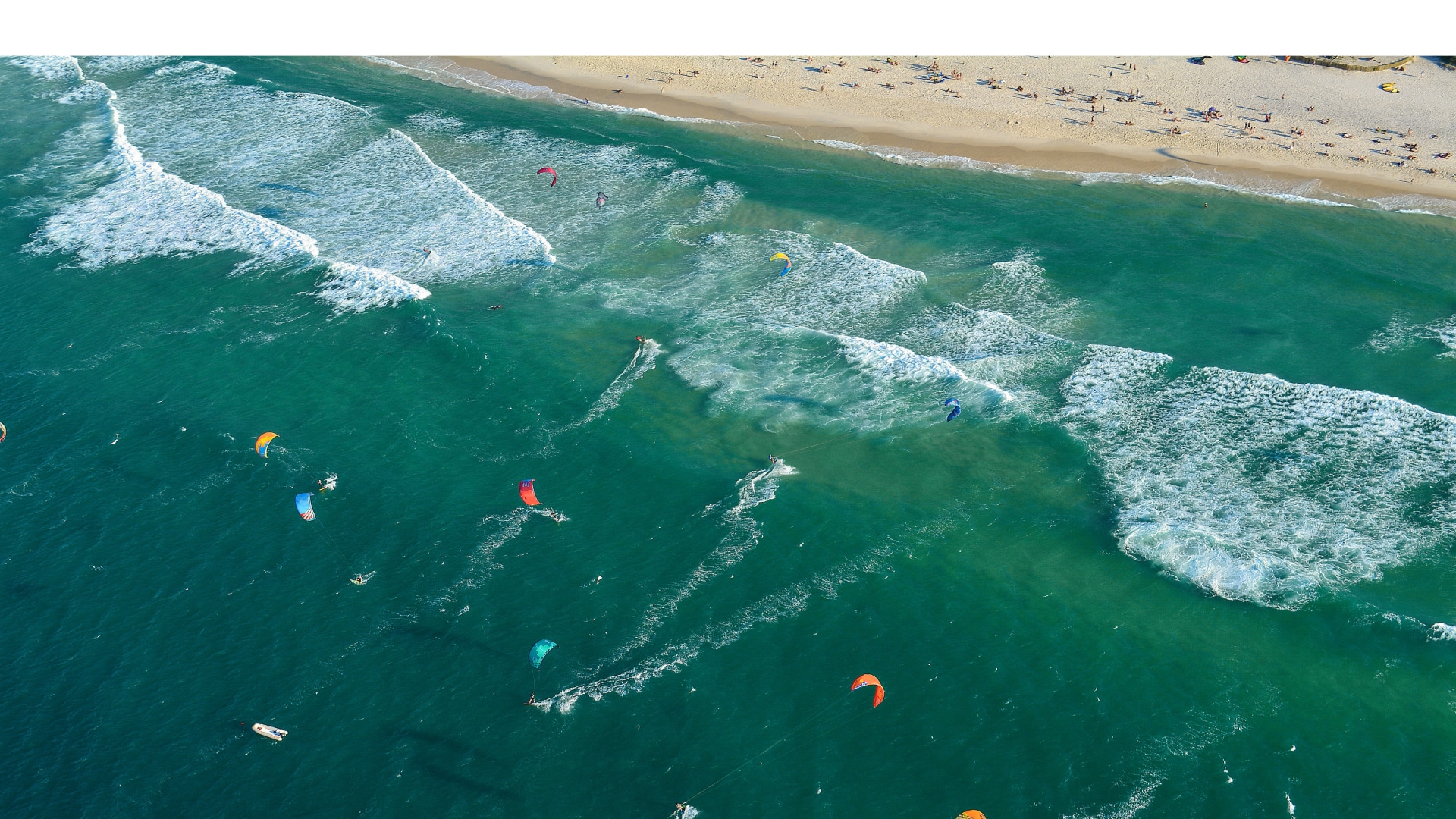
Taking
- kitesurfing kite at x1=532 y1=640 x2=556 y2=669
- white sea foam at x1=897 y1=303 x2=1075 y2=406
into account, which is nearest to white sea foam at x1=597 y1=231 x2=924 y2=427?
white sea foam at x1=897 y1=303 x2=1075 y2=406

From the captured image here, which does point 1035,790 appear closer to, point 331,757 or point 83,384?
point 331,757

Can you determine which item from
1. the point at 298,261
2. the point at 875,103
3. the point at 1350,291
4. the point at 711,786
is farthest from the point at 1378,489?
the point at 298,261

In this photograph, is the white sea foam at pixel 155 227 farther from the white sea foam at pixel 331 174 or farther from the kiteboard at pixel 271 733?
the kiteboard at pixel 271 733

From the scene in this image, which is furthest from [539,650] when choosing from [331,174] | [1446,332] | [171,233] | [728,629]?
[331,174]

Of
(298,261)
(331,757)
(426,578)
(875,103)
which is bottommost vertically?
(331,757)

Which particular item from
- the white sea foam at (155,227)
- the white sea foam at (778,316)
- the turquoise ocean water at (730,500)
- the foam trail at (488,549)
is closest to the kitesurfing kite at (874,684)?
the turquoise ocean water at (730,500)

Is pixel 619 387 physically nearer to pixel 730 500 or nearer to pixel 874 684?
pixel 730 500
